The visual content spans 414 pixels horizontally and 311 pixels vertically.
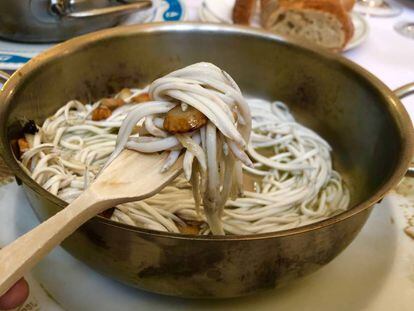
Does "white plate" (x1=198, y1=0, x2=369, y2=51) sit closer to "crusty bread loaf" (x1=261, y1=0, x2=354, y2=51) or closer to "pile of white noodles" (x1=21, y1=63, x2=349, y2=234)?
"crusty bread loaf" (x1=261, y1=0, x2=354, y2=51)

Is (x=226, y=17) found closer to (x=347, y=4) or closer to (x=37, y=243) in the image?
(x=347, y=4)

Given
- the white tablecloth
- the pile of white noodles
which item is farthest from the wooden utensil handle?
the white tablecloth

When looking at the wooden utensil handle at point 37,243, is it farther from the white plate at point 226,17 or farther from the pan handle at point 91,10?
the white plate at point 226,17

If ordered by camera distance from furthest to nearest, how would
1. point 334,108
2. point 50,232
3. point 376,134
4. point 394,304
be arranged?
point 334,108, point 376,134, point 394,304, point 50,232

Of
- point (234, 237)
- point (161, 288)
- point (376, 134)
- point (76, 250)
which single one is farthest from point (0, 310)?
point (376, 134)

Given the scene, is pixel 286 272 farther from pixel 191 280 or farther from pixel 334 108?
pixel 334 108

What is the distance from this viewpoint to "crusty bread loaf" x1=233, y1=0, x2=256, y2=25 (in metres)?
1.75

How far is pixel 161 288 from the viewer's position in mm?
777

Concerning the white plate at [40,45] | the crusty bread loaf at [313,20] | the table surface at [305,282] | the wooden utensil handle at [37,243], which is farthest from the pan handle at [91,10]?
the wooden utensil handle at [37,243]

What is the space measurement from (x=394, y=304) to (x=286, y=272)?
26 centimetres

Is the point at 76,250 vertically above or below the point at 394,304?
above

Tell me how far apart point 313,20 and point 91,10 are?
78 cm

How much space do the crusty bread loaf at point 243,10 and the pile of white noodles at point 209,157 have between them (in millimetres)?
481

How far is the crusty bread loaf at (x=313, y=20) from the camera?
168cm
